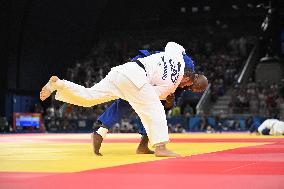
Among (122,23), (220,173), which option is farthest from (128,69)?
(122,23)

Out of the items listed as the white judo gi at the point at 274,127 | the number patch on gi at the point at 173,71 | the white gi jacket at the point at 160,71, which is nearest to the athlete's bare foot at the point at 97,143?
the white gi jacket at the point at 160,71

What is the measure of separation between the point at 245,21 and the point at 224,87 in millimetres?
7557

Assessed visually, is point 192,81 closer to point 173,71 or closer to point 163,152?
point 173,71

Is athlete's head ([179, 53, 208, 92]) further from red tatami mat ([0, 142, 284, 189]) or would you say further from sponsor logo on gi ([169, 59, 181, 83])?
red tatami mat ([0, 142, 284, 189])

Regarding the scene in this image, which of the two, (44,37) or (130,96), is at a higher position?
(44,37)

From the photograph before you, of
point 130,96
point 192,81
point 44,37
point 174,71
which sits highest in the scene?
point 44,37

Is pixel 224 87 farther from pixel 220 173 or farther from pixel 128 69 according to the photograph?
pixel 220 173

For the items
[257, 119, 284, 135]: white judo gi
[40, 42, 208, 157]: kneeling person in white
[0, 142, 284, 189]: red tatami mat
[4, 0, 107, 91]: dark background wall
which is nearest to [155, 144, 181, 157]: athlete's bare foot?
[40, 42, 208, 157]: kneeling person in white

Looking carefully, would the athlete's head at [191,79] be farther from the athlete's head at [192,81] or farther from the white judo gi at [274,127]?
the white judo gi at [274,127]

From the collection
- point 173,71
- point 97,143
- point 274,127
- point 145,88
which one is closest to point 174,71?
point 173,71

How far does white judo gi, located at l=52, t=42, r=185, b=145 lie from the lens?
290 inches

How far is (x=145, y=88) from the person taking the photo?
7496 millimetres

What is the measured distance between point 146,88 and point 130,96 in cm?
24

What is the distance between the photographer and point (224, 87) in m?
→ 31.8
